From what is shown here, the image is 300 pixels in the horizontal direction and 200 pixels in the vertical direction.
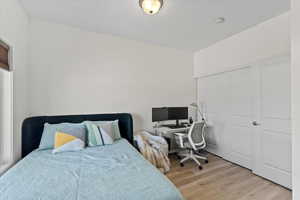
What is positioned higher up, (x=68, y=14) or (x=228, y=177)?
(x=68, y=14)

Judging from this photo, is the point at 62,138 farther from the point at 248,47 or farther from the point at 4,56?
the point at 248,47

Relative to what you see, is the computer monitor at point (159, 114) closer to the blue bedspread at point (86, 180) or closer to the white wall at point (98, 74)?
the white wall at point (98, 74)

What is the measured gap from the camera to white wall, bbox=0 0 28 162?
1910mm

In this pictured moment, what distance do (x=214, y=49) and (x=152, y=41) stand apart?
142 cm

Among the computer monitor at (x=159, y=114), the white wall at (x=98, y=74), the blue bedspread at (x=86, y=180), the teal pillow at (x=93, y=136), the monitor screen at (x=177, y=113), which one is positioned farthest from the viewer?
the monitor screen at (x=177, y=113)

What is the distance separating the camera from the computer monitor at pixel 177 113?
361 centimetres

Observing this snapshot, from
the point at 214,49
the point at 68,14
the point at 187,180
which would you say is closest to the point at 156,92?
the point at 214,49

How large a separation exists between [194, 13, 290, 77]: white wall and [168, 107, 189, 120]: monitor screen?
1034 mm

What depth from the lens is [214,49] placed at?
362 centimetres

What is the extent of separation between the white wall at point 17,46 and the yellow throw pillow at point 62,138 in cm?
54

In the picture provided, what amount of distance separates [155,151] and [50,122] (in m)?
1.89

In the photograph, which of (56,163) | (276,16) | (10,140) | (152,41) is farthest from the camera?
(152,41)

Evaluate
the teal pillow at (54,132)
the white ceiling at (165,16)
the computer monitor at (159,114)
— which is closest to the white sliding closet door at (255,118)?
the white ceiling at (165,16)

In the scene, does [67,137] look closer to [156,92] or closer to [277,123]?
[156,92]
